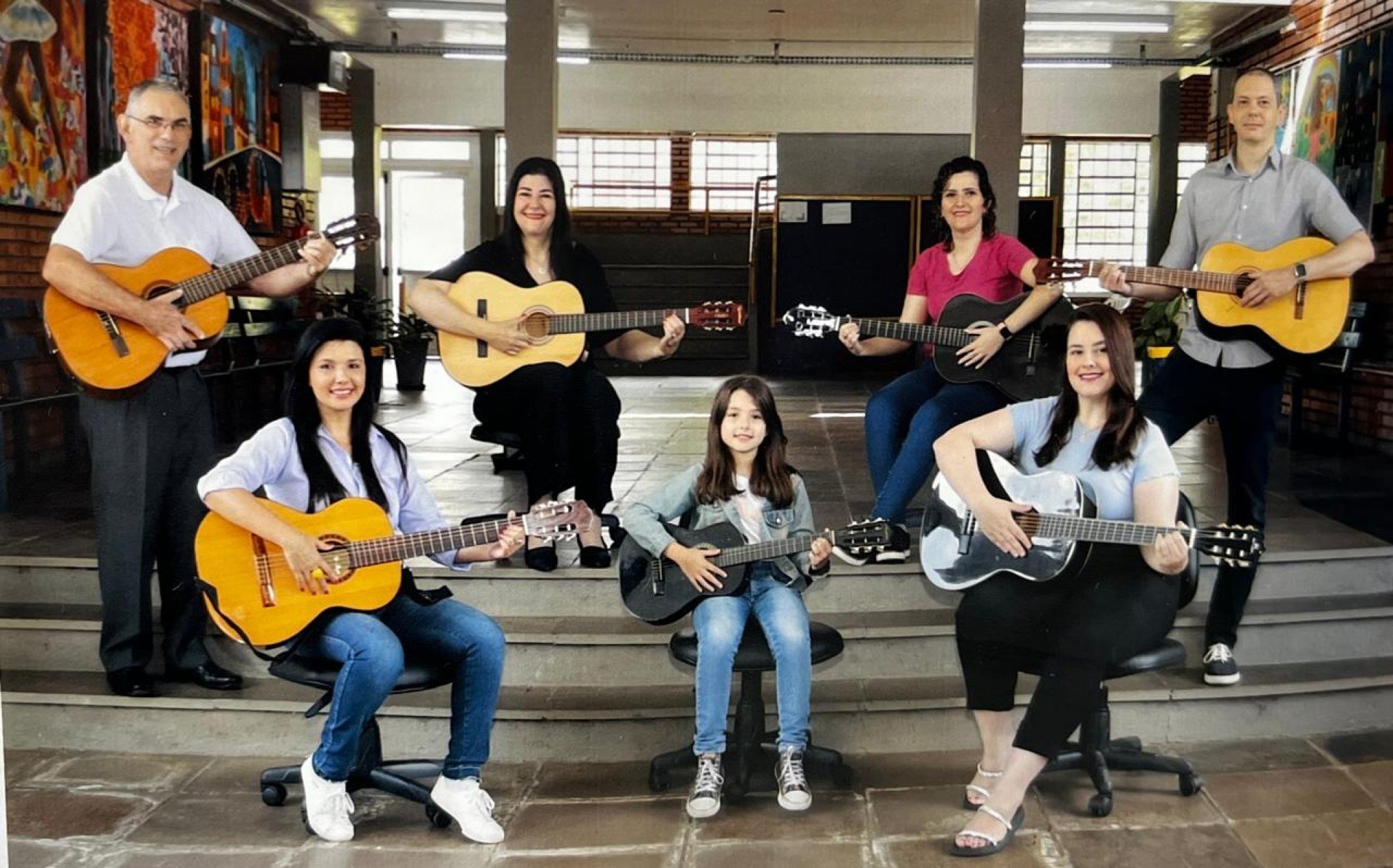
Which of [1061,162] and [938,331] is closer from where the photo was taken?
[1061,162]

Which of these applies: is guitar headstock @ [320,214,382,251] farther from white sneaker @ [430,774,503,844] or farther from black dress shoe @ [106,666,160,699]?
black dress shoe @ [106,666,160,699]

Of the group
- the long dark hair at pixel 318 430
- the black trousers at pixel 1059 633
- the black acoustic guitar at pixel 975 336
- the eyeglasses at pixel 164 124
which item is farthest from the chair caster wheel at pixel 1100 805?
the eyeglasses at pixel 164 124

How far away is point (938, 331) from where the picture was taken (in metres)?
2.37

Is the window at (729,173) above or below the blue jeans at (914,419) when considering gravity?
above

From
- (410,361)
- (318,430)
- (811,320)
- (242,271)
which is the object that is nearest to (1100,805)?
(811,320)

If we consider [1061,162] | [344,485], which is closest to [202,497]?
[344,485]

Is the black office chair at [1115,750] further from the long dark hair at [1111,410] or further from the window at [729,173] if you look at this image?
the window at [729,173]

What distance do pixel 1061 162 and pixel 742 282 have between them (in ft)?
1.84

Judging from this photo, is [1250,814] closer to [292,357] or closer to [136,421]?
[292,357]

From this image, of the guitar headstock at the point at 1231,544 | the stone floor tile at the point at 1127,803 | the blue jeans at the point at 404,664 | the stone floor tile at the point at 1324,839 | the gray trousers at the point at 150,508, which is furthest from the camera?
the gray trousers at the point at 150,508

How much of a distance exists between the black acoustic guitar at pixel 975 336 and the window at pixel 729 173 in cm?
24

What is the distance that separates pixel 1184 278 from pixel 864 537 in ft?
2.32

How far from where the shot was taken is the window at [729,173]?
220 cm

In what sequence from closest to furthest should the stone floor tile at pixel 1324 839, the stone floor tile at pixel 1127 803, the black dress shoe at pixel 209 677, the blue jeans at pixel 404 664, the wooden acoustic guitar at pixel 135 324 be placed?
1. the stone floor tile at pixel 1324 839
2. the stone floor tile at pixel 1127 803
3. the wooden acoustic guitar at pixel 135 324
4. the blue jeans at pixel 404 664
5. the black dress shoe at pixel 209 677
